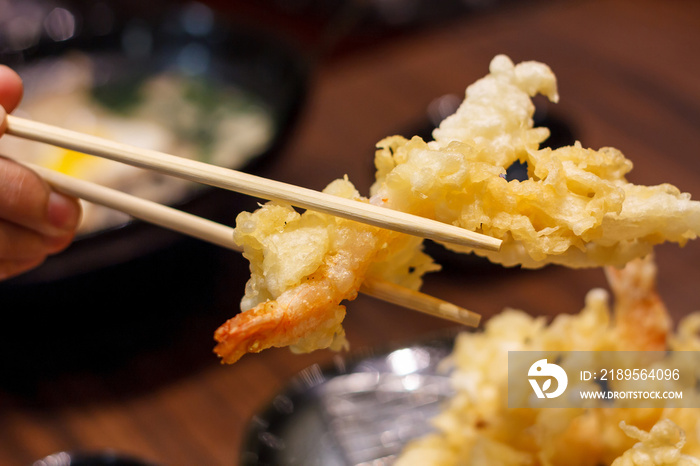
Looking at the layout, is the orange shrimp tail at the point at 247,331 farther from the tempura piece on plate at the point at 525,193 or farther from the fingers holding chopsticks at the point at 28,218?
the fingers holding chopsticks at the point at 28,218

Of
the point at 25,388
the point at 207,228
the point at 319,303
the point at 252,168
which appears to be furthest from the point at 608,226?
the point at 25,388

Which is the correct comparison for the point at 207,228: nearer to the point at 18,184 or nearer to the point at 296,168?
the point at 18,184

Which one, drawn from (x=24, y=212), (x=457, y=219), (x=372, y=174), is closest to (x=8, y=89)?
(x=24, y=212)

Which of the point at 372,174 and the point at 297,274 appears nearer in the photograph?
the point at 297,274

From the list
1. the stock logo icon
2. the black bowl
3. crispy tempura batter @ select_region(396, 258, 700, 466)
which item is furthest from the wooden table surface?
the stock logo icon

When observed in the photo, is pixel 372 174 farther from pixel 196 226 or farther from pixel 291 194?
pixel 291 194

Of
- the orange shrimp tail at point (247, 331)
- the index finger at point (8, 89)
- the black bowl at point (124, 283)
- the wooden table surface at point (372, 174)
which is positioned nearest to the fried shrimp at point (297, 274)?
the orange shrimp tail at point (247, 331)
